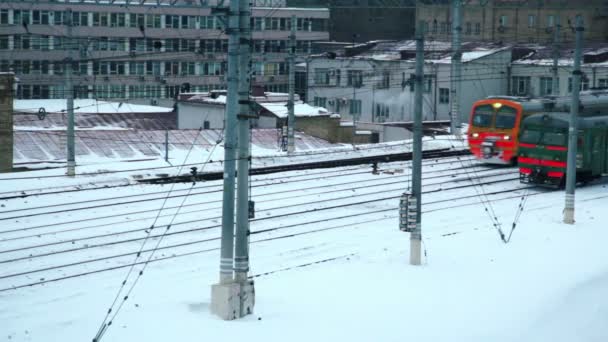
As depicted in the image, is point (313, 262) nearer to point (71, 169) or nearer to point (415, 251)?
point (415, 251)

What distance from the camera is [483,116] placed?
3372cm

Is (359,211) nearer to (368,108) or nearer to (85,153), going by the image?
(85,153)

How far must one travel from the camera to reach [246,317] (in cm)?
1617

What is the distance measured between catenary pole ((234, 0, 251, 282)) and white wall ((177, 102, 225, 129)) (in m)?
30.4

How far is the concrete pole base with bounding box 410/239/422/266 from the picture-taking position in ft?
65.6

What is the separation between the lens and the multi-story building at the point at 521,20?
66.5 metres

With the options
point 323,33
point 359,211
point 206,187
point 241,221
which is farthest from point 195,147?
point 323,33

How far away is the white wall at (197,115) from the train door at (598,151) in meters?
20.9

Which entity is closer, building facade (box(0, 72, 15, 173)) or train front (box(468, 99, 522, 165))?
building facade (box(0, 72, 15, 173))

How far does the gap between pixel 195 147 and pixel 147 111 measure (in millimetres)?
20430

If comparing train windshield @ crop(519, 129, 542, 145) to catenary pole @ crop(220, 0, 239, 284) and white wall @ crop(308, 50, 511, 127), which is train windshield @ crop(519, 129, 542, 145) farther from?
white wall @ crop(308, 50, 511, 127)

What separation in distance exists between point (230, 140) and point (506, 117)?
19.0 metres

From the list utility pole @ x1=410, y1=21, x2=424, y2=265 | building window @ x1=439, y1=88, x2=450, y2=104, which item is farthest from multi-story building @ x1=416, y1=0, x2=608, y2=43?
utility pole @ x1=410, y1=21, x2=424, y2=265

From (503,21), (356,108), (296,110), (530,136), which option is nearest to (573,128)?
(530,136)
